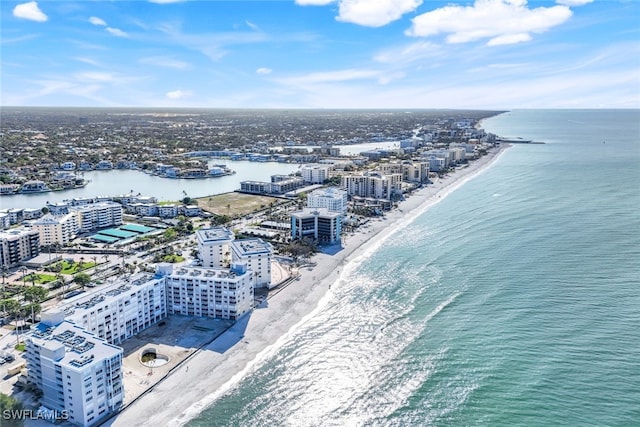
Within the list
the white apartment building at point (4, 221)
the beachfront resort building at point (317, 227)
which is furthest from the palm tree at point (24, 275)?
the beachfront resort building at point (317, 227)

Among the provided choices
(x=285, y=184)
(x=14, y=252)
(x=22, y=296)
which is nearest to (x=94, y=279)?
(x=22, y=296)

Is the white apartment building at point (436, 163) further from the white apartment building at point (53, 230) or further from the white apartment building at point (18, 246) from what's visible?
the white apartment building at point (18, 246)

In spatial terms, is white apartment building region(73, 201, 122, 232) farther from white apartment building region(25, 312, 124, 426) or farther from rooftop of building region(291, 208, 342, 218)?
white apartment building region(25, 312, 124, 426)

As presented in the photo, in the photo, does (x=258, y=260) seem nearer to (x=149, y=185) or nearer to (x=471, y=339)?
(x=471, y=339)

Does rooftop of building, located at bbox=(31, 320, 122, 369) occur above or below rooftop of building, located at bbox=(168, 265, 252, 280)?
below

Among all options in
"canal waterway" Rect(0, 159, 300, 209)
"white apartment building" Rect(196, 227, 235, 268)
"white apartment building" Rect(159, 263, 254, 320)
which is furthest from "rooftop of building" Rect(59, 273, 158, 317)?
"canal waterway" Rect(0, 159, 300, 209)

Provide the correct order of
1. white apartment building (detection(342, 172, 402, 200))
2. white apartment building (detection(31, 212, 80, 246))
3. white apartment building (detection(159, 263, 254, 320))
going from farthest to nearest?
white apartment building (detection(342, 172, 402, 200))
white apartment building (detection(31, 212, 80, 246))
white apartment building (detection(159, 263, 254, 320))

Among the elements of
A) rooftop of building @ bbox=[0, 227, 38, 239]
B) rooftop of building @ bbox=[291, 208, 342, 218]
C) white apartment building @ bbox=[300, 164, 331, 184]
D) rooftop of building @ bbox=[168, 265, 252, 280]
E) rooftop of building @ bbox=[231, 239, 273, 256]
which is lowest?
rooftop of building @ bbox=[168, 265, 252, 280]
